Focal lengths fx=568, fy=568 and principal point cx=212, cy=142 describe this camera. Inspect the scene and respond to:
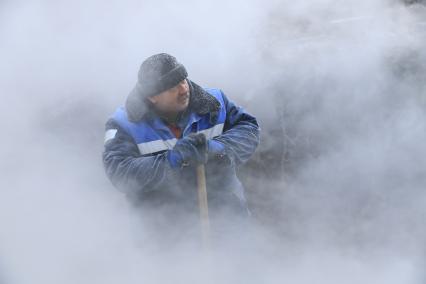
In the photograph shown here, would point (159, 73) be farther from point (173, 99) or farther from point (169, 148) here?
point (169, 148)

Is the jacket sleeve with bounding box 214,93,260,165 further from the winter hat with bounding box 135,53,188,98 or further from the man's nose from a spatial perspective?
the winter hat with bounding box 135,53,188,98

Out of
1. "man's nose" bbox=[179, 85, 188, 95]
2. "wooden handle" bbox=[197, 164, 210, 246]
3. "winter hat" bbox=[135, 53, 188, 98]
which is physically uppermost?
"winter hat" bbox=[135, 53, 188, 98]

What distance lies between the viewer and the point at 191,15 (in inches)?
171

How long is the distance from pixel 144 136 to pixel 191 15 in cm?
156

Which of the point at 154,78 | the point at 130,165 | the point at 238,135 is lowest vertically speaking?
the point at 130,165

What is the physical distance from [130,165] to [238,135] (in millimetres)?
630

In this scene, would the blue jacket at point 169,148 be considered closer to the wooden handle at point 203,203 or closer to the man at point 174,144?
the man at point 174,144

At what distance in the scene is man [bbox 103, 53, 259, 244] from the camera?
2.96 m

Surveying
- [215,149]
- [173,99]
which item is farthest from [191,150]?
[173,99]

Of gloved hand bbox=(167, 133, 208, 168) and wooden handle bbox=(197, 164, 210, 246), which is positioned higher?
gloved hand bbox=(167, 133, 208, 168)

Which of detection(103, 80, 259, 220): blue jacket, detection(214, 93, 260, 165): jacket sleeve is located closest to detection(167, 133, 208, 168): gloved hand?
detection(103, 80, 259, 220): blue jacket

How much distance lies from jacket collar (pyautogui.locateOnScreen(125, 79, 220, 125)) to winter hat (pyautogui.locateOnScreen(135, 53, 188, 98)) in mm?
99

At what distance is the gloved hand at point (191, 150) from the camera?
2875 mm

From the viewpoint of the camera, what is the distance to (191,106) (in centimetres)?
313
